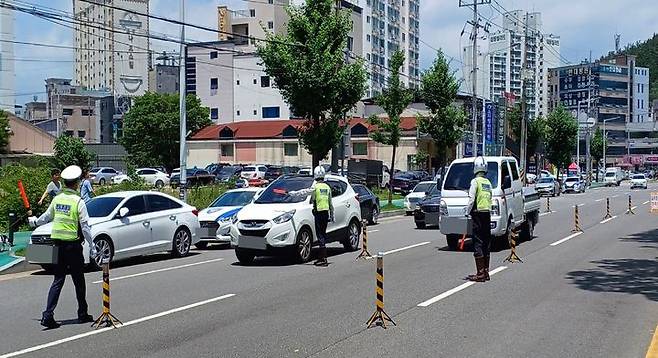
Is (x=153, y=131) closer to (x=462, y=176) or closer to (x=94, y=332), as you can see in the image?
(x=462, y=176)

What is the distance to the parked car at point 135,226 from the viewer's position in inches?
600

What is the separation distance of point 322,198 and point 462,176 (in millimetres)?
5029

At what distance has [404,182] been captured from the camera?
50406 mm

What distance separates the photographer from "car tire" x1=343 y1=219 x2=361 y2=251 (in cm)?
1777

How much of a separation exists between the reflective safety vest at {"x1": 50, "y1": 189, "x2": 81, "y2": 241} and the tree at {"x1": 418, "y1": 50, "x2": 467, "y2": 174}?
35933mm

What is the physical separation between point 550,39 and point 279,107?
120 feet

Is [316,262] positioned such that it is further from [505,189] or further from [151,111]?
[151,111]

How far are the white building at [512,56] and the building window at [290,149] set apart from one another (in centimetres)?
1701

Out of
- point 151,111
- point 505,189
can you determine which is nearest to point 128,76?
point 151,111

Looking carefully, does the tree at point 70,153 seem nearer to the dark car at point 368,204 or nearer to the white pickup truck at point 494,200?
the dark car at point 368,204

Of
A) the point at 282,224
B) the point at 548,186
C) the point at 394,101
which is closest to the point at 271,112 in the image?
the point at 548,186

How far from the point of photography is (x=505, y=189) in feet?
60.4

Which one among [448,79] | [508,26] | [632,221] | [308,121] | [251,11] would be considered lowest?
[632,221]

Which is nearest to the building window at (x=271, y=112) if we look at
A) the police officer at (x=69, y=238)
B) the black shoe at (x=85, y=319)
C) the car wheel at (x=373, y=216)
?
the car wheel at (x=373, y=216)
